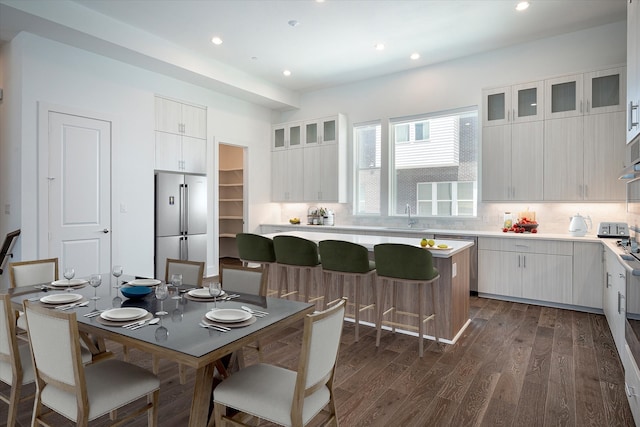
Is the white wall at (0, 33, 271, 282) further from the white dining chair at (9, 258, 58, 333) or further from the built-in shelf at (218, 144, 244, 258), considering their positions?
the white dining chair at (9, 258, 58, 333)

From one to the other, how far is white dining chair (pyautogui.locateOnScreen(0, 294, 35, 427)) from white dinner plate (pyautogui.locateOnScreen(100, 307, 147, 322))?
0.40 metres

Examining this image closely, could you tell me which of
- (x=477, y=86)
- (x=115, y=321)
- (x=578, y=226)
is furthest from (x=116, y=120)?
(x=578, y=226)

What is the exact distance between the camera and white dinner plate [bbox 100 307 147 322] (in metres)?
1.81

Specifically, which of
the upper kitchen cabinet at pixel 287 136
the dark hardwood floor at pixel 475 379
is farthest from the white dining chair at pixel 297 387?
the upper kitchen cabinet at pixel 287 136

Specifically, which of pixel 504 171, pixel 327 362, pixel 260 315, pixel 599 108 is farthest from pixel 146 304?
pixel 599 108

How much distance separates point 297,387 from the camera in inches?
58.5

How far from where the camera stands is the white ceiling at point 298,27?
405cm

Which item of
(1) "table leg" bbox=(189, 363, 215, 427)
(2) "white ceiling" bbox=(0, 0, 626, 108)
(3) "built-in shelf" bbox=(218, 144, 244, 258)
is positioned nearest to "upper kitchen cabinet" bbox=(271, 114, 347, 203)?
(3) "built-in shelf" bbox=(218, 144, 244, 258)

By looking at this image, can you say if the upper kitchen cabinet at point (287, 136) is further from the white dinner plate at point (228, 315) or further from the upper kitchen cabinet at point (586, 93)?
the white dinner plate at point (228, 315)

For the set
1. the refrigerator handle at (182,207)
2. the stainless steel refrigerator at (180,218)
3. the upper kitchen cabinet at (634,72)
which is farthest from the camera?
the refrigerator handle at (182,207)

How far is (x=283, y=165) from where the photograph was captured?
23.8 feet

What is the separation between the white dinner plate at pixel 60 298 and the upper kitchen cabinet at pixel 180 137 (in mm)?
3633

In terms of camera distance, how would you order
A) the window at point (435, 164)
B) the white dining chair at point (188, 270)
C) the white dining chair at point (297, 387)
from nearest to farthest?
the white dining chair at point (297, 387) < the white dining chair at point (188, 270) < the window at point (435, 164)

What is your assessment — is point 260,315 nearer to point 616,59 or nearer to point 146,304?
point 146,304
